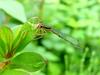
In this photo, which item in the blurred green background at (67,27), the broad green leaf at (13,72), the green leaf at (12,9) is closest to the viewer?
the broad green leaf at (13,72)

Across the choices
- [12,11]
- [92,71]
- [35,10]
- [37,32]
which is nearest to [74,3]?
[35,10]

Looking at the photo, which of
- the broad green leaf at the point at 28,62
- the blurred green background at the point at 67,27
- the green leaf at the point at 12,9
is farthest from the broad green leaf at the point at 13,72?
the blurred green background at the point at 67,27

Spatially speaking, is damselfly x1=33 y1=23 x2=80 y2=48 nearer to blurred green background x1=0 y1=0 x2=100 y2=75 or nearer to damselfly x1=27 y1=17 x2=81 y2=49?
damselfly x1=27 y1=17 x2=81 y2=49

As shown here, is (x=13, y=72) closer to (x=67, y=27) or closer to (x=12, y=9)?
(x=12, y=9)

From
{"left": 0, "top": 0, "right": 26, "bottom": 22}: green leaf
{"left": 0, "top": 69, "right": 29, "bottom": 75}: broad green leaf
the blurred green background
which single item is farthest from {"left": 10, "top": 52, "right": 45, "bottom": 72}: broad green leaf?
the blurred green background

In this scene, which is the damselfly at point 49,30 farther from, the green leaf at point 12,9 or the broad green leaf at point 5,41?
the green leaf at point 12,9

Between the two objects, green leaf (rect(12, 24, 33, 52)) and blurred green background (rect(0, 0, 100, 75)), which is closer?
green leaf (rect(12, 24, 33, 52))

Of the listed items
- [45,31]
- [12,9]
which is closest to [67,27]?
[12,9]

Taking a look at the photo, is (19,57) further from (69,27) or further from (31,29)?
(69,27)
